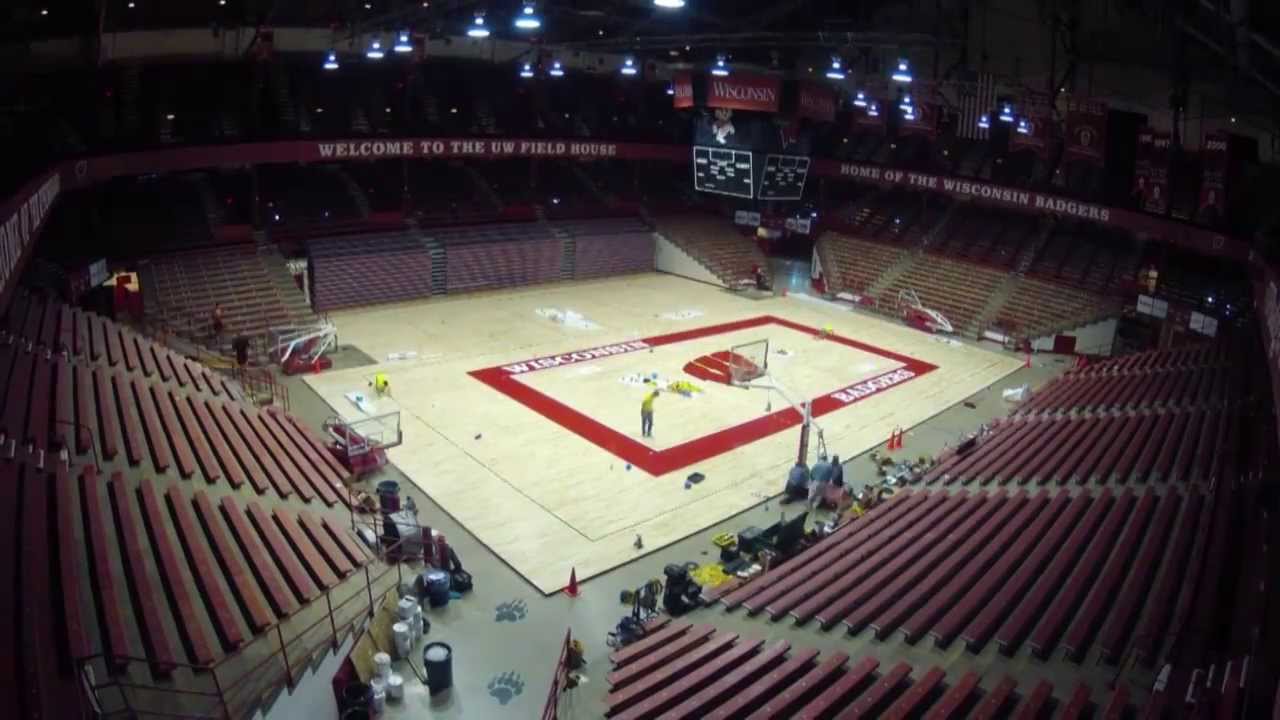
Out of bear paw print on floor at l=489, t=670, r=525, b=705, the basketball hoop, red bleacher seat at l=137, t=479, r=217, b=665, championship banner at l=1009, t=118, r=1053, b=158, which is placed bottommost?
bear paw print on floor at l=489, t=670, r=525, b=705

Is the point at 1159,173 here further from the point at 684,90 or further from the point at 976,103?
the point at 684,90

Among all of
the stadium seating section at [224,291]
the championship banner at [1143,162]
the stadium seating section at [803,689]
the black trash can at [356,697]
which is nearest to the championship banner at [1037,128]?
the championship banner at [1143,162]

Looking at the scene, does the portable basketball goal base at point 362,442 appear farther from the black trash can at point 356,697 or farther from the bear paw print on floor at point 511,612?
the black trash can at point 356,697

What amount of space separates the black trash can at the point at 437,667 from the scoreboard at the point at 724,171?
19.9m

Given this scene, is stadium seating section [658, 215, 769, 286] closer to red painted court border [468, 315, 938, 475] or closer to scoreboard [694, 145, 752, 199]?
red painted court border [468, 315, 938, 475]

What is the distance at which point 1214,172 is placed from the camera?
2516 cm

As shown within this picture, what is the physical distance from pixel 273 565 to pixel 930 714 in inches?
330

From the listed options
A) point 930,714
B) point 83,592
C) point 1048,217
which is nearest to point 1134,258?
point 1048,217

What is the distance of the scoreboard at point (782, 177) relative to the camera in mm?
28141

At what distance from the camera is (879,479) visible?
750 inches

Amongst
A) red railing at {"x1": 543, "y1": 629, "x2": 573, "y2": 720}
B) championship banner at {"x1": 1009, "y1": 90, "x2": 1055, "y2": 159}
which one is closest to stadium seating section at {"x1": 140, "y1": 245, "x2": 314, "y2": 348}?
red railing at {"x1": 543, "y1": 629, "x2": 573, "y2": 720}

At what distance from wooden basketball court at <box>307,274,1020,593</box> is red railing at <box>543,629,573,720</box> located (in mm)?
2537

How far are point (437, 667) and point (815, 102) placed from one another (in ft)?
71.0

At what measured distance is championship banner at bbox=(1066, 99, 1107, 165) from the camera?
25953 mm
